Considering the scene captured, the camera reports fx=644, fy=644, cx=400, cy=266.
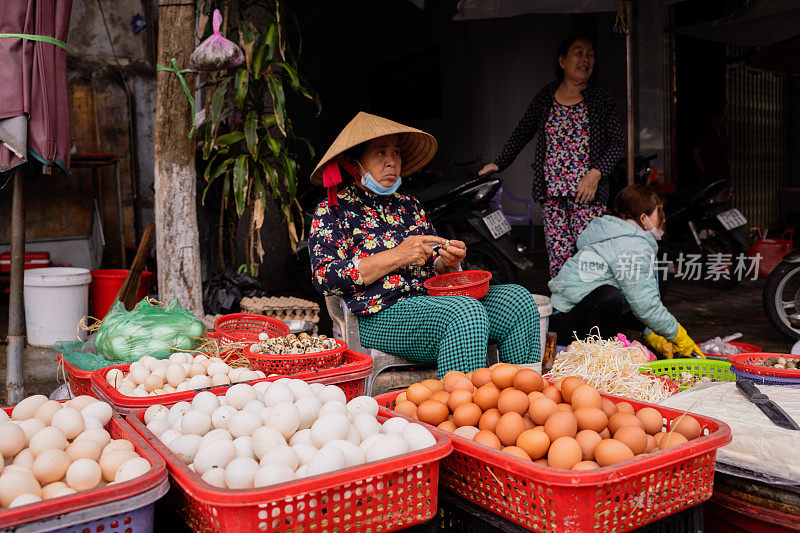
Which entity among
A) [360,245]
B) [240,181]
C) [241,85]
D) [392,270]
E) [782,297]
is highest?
[241,85]

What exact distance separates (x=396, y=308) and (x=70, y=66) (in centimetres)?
498

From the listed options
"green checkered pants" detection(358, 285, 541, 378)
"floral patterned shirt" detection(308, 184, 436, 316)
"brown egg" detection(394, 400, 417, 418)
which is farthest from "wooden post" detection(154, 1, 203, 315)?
"brown egg" detection(394, 400, 417, 418)

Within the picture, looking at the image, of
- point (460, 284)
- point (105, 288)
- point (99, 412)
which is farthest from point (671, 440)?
point (105, 288)

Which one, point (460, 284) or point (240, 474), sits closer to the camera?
point (240, 474)

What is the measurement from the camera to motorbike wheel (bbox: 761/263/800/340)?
4500 millimetres

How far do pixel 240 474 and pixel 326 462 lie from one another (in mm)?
175

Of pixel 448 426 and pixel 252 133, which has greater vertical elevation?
pixel 252 133

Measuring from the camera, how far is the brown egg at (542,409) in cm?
161

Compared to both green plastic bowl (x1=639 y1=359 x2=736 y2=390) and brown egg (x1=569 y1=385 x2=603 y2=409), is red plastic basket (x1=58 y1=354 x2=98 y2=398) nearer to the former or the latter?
brown egg (x1=569 y1=385 x2=603 y2=409)

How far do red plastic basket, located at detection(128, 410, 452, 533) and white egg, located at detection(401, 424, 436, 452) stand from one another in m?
0.03

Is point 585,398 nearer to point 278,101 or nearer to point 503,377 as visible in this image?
point 503,377

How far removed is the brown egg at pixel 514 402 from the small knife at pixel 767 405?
66 centimetres

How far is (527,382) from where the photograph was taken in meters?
1.78

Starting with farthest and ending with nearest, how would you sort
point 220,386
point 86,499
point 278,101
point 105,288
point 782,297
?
point 105,288, point 782,297, point 278,101, point 220,386, point 86,499
